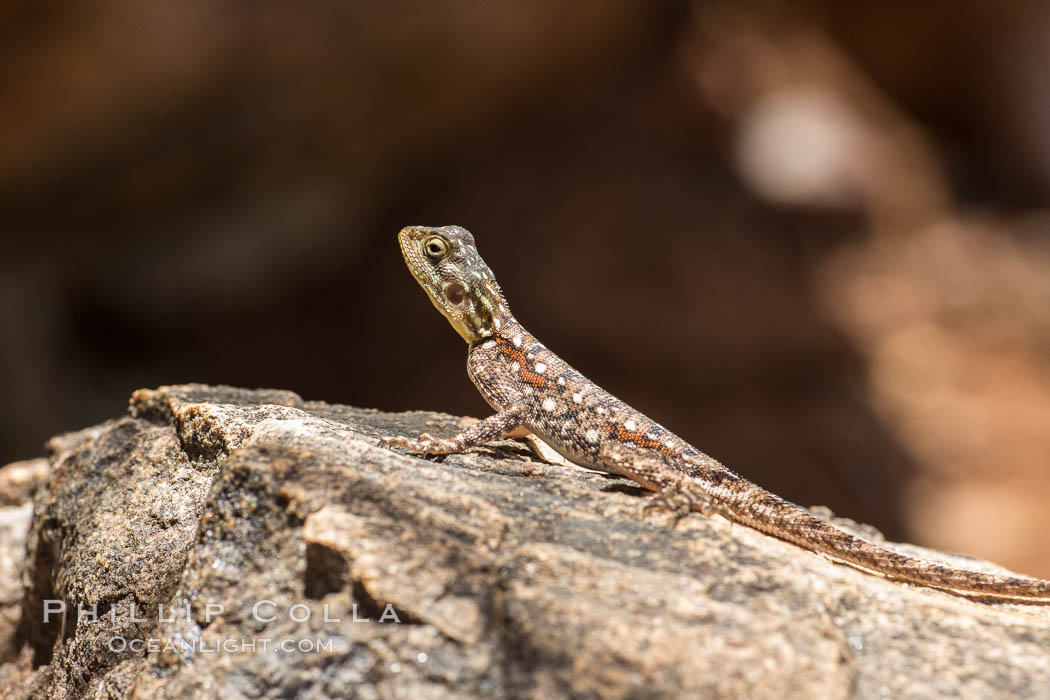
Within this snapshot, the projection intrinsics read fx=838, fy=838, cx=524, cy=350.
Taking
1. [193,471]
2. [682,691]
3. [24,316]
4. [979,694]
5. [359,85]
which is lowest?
[682,691]

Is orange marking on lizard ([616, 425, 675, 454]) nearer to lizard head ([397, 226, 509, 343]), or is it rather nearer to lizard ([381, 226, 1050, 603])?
lizard ([381, 226, 1050, 603])

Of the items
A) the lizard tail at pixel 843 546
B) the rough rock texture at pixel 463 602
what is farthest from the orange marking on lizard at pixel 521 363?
the lizard tail at pixel 843 546

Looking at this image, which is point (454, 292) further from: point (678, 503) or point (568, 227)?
point (568, 227)

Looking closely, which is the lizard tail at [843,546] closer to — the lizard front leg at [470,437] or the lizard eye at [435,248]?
the lizard front leg at [470,437]

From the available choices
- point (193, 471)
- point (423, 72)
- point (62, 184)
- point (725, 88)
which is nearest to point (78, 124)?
point (62, 184)

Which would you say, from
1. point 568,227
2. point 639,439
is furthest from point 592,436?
point 568,227

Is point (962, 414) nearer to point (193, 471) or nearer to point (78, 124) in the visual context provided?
point (193, 471)

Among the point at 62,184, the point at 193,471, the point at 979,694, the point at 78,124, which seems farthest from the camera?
the point at 62,184

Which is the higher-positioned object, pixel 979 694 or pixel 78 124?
pixel 78 124
